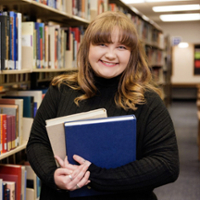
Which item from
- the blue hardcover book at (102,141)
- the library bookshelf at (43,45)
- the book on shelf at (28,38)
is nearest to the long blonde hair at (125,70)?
the blue hardcover book at (102,141)

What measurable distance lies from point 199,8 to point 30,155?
7.29 meters

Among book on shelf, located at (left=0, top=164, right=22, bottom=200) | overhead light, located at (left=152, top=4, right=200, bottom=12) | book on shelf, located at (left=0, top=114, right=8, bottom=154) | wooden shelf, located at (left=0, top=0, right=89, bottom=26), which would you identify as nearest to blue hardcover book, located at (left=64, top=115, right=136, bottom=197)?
book on shelf, located at (left=0, top=114, right=8, bottom=154)

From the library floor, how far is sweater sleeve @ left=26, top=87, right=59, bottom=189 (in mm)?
2114

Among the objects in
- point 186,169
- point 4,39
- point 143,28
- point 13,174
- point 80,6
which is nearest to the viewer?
point 4,39

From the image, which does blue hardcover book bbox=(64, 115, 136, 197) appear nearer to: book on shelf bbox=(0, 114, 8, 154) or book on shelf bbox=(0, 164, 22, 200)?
book on shelf bbox=(0, 114, 8, 154)

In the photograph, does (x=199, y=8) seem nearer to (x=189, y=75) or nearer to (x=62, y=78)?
(x=189, y=75)

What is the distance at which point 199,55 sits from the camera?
1139 centimetres

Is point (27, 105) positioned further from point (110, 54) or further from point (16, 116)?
point (110, 54)

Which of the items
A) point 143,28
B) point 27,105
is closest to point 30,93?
point 27,105

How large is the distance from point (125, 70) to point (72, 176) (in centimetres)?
49

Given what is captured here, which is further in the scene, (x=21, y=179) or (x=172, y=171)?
(x=21, y=179)

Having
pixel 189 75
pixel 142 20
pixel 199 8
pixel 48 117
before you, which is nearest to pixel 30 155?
pixel 48 117

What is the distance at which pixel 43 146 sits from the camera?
3.79 feet

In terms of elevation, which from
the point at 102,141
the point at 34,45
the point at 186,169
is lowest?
the point at 186,169
